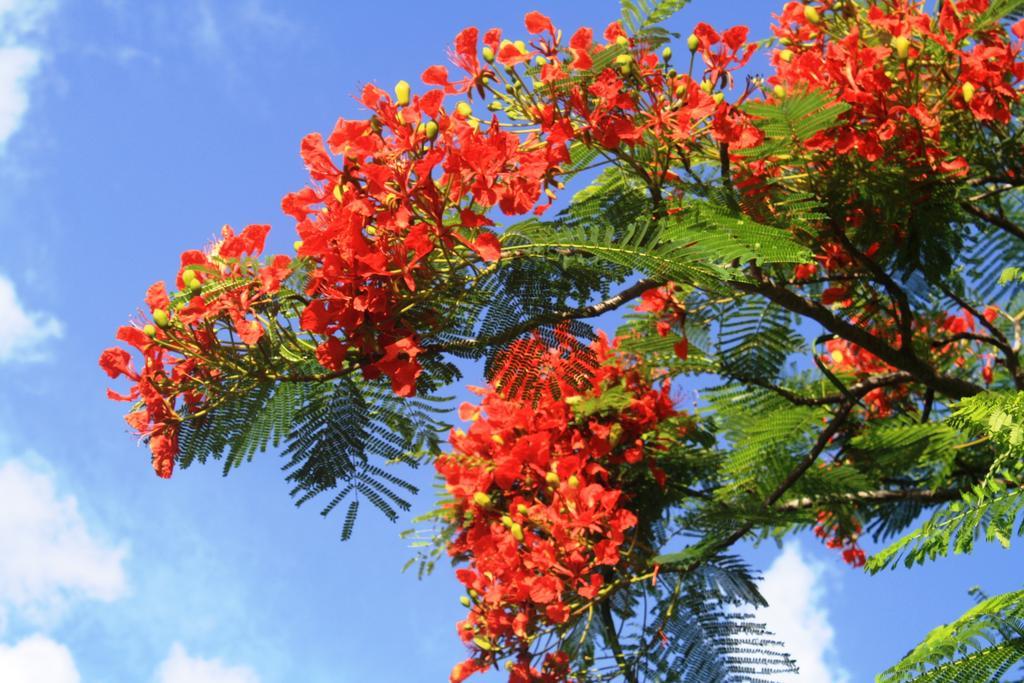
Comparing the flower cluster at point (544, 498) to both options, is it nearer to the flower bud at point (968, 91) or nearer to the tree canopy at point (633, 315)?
the tree canopy at point (633, 315)

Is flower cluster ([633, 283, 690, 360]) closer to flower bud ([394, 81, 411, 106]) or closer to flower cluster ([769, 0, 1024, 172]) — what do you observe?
flower cluster ([769, 0, 1024, 172])

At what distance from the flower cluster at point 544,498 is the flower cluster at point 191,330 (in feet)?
4.06

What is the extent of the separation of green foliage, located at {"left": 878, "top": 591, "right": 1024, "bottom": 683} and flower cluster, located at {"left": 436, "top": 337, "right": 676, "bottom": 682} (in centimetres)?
157

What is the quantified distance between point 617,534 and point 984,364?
259cm

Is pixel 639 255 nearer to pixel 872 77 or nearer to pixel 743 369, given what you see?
pixel 872 77

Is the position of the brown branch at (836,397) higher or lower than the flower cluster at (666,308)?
lower

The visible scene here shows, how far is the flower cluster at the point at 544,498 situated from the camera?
3.71 metres

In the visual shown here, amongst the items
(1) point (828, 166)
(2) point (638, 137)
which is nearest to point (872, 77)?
(1) point (828, 166)

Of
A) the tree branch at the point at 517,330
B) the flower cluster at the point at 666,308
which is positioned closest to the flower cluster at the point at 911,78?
the tree branch at the point at 517,330

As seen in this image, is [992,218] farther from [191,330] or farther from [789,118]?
[191,330]

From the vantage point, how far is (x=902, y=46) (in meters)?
3.12

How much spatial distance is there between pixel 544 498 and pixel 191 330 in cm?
189

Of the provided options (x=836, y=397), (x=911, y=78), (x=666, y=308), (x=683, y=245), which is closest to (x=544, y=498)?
(x=666, y=308)

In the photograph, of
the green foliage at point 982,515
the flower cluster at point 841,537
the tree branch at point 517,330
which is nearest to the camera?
the green foliage at point 982,515
